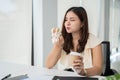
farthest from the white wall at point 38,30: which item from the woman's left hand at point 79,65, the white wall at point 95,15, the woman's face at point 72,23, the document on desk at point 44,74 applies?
the woman's left hand at point 79,65

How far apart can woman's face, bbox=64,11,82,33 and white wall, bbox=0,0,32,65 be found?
65.5 inches

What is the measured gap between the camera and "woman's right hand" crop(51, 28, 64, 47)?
181 centimetres

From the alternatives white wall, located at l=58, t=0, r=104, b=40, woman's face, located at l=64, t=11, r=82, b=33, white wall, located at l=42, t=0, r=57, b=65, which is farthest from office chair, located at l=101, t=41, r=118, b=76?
white wall, located at l=42, t=0, r=57, b=65

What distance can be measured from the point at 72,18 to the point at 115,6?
4.11 feet

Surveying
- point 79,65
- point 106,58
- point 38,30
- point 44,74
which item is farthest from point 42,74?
point 38,30

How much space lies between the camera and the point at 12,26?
340 cm

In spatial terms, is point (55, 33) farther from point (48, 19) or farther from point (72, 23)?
point (48, 19)

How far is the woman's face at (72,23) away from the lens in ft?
6.01

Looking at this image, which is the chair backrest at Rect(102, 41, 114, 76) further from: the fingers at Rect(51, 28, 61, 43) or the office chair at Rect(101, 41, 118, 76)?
the fingers at Rect(51, 28, 61, 43)

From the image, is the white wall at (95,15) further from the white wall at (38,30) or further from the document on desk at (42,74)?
the document on desk at (42,74)

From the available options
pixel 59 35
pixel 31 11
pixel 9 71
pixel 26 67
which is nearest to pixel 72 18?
pixel 59 35

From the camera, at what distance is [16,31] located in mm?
3445

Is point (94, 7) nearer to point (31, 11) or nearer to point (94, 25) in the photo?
point (94, 25)

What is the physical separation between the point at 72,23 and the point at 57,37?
17 centimetres
